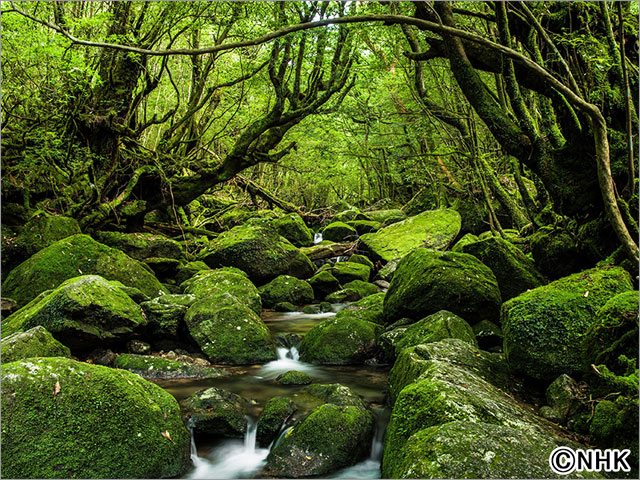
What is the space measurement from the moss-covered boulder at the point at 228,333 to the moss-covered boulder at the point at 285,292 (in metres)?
3.60

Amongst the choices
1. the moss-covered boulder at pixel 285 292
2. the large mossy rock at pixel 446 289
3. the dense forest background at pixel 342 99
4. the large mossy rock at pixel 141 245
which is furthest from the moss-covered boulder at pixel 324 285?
the large mossy rock at pixel 446 289

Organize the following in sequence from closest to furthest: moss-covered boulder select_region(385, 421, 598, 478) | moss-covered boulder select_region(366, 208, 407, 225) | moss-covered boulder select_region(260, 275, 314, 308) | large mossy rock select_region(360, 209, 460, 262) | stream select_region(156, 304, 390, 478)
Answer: moss-covered boulder select_region(385, 421, 598, 478) → stream select_region(156, 304, 390, 478) → moss-covered boulder select_region(260, 275, 314, 308) → large mossy rock select_region(360, 209, 460, 262) → moss-covered boulder select_region(366, 208, 407, 225)

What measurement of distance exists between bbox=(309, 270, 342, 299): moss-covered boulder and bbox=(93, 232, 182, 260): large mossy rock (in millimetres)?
4161

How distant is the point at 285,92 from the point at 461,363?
856cm

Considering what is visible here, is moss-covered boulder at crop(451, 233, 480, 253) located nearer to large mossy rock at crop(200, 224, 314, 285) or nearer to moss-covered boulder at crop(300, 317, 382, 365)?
moss-covered boulder at crop(300, 317, 382, 365)

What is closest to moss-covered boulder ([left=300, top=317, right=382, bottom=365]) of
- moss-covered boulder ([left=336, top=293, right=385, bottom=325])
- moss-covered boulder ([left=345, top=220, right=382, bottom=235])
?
moss-covered boulder ([left=336, top=293, right=385, bottom=325])

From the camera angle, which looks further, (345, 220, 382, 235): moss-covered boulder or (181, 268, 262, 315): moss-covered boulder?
(345, 220, 382, 235): moss-covered boulder

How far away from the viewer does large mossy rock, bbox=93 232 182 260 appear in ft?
35.4

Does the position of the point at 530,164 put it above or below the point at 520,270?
above

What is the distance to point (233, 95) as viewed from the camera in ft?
46.8

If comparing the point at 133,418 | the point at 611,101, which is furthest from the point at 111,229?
the point at 611,101

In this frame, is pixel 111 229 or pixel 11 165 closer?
pixel 11 165

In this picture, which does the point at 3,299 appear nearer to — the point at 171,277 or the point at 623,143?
the point at 171,277
